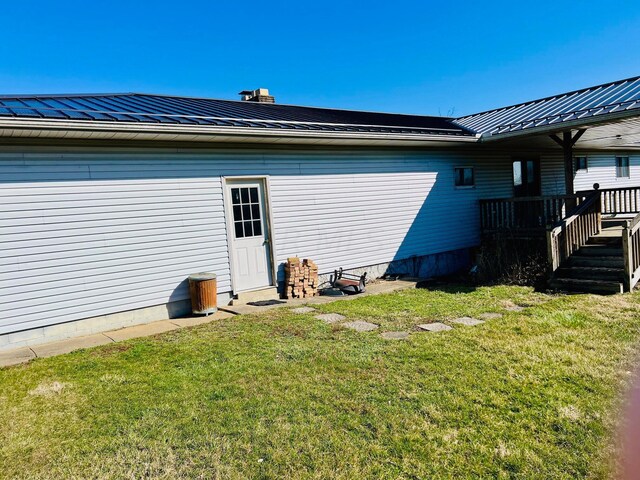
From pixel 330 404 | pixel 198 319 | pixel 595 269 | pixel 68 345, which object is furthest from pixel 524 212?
pixel 68 345

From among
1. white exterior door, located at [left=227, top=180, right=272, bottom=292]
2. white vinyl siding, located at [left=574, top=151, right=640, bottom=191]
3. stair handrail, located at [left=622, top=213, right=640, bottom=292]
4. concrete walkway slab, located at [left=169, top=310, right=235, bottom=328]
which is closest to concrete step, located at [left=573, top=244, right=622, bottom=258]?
stair handrail, located at [left=622, top=213, right=640, bottom=292]

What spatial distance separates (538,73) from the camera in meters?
23.4

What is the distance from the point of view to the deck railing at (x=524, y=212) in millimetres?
10719

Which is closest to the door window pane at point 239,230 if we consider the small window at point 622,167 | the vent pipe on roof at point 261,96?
the vent pipe on roof at point 261,96

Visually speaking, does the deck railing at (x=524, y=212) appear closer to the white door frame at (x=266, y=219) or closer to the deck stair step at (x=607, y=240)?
the deck stair step at (x=607, y=240)

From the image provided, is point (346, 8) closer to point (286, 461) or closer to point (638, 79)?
point (638, 79)

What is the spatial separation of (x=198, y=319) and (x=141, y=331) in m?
0.93

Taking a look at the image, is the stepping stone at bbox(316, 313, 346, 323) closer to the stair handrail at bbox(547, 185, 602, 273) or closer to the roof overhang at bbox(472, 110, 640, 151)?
the stair handrail at bbox(547, 185, 602, 273)

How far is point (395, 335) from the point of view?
6.12 meters

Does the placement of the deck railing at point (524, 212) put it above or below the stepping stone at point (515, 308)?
above

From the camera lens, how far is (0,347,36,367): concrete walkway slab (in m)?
5.77

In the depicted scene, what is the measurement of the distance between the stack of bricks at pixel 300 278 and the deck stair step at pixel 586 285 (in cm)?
451

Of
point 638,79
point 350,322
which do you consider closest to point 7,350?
point 350,322

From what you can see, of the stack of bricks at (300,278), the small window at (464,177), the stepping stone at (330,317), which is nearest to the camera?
the stepping stone at (330,317)
